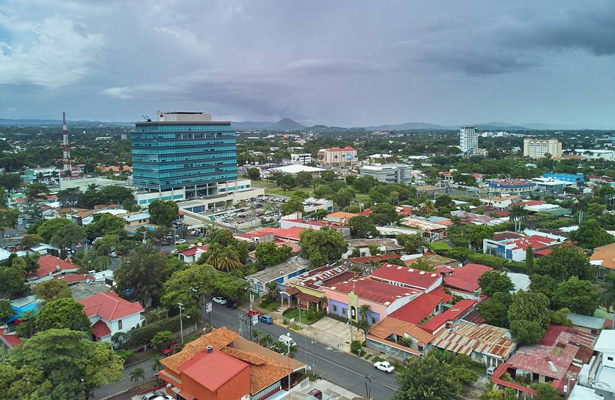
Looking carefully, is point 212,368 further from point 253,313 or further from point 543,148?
point 543,148

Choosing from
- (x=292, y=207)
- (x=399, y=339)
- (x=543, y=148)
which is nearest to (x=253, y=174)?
(x=292, y=207)

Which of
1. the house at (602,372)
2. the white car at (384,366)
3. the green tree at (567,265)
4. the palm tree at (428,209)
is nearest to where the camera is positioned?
the house at (602,372)

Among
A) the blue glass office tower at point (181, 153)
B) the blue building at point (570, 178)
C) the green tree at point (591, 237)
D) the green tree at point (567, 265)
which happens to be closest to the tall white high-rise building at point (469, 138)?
the blue building at point (570, 178)

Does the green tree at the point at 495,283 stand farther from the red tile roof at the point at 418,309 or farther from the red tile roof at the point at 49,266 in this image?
the red tile roof at the point at 49,266

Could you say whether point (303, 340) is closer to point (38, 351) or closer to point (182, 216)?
point (38, 351)

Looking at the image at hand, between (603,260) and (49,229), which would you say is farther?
(49,229)

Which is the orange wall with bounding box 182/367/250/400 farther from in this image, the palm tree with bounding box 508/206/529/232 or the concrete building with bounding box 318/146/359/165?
the concrete building with bounding box 318/146/359/165
